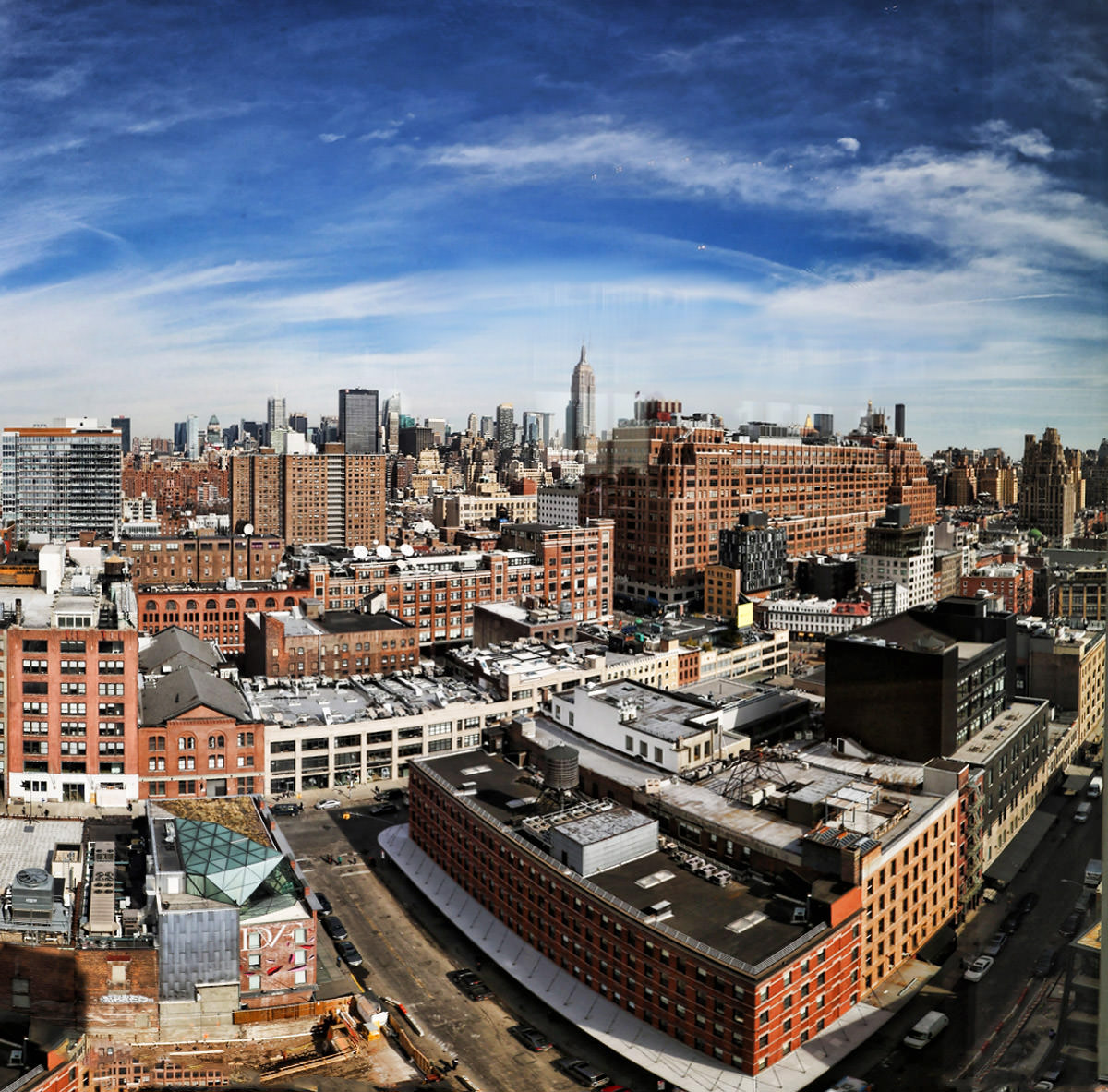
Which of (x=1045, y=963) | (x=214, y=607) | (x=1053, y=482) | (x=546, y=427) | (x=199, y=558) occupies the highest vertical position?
(x=546, y=427)

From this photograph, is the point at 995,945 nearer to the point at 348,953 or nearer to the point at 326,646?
the point at 348,953

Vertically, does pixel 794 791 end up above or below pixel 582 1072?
above

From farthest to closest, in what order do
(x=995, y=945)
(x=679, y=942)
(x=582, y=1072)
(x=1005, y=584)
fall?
(x=1005, y=584) → (x=582, y=1072) → (x=679, y=942) → (x=995, y=945)

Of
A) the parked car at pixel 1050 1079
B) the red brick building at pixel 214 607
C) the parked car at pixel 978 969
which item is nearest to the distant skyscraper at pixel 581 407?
the red brick building at pixel 214 607

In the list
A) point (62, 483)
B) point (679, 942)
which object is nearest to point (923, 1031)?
point (679, 942)

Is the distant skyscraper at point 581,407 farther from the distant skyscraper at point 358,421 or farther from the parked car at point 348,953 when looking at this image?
the parked car at point 348,953

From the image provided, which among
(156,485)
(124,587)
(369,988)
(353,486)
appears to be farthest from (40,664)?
(156,485)

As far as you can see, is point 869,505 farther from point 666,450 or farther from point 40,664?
point 40,664
